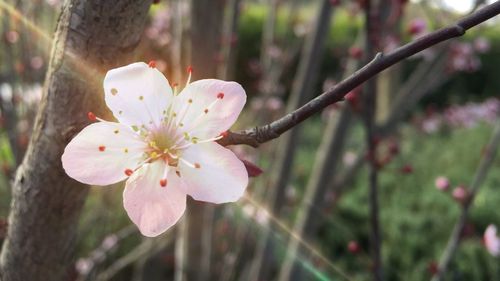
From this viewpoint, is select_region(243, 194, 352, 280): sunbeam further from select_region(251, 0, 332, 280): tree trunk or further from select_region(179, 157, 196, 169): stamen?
select_region(179, 157, 196, 169): stamen

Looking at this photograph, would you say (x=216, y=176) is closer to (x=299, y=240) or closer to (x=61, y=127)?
(x=61, y=127)

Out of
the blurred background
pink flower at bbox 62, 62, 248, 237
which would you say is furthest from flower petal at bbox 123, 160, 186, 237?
the blurred background

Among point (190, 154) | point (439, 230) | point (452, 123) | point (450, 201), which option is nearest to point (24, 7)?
point (190, 154)

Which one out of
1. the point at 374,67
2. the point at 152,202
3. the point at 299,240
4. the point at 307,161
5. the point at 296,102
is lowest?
the point at 307,161

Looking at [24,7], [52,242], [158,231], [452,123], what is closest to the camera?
[158,231]

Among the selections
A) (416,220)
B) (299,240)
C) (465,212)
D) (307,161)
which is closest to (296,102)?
(299,240)

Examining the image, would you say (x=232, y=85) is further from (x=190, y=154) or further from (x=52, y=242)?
(x=52, y=242)
